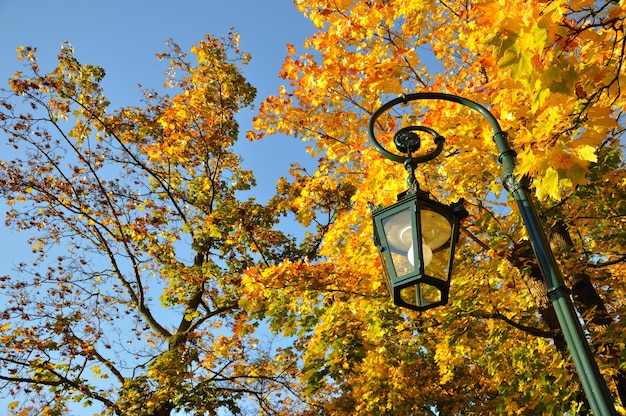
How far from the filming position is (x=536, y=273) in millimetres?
6141

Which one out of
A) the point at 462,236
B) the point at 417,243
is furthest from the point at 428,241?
A: the point at 462,236

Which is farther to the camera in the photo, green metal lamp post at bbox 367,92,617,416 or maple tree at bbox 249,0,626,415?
maple tree at bbox 249,0,626,415

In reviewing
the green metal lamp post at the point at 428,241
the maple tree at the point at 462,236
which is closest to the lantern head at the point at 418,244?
the green metal lamp post at the point at 428,241

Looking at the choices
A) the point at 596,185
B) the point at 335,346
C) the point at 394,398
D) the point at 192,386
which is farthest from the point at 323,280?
the point at 394,398

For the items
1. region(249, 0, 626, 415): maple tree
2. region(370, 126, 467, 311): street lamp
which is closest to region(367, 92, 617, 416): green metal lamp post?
region(370, 126, 467, 311): street lamp

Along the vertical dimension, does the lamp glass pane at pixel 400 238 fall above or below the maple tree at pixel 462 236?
below

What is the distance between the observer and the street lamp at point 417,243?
255 cm

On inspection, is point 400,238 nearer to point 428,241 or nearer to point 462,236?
point 428,241

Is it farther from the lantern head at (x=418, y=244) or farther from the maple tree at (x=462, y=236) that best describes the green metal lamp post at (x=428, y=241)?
the maple tree at (x=462, y=236)

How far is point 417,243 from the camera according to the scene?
2.54 m

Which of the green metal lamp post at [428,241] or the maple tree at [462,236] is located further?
the maple tree at [462,236]

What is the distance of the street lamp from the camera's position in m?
2.55

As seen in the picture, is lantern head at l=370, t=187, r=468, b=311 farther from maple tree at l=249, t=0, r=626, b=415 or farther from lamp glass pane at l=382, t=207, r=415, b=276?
maple tree at l=249, t=0, r=626, b=415

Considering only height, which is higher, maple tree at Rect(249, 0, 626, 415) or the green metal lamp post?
maple tree at Rect(249, 0, 626, 415)
